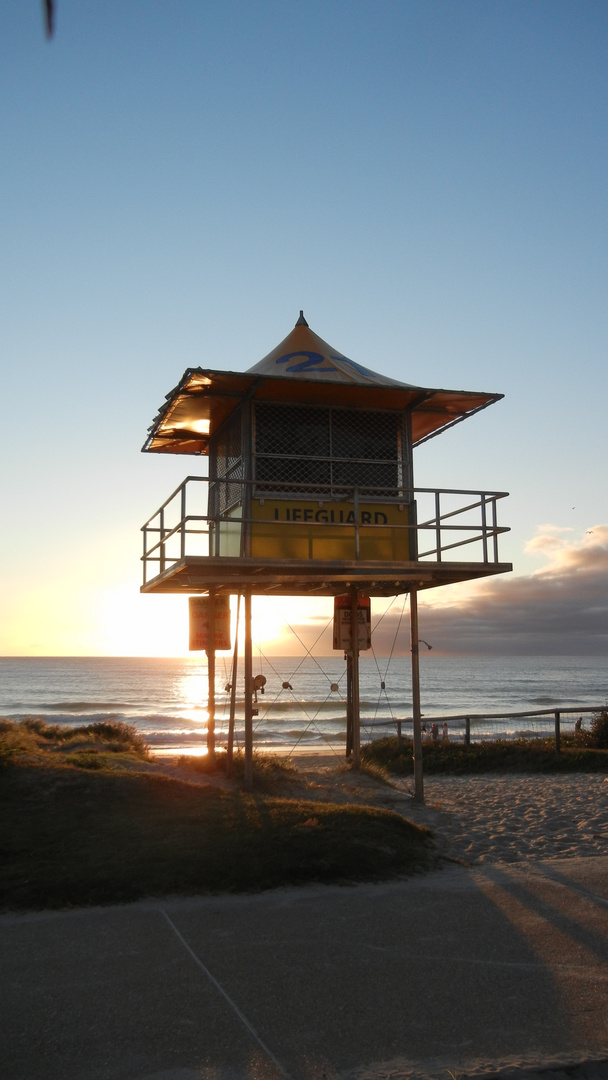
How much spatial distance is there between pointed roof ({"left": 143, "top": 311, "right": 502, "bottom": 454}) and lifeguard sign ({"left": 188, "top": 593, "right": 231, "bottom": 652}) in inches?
137

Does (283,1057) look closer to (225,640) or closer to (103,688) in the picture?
(225,640)

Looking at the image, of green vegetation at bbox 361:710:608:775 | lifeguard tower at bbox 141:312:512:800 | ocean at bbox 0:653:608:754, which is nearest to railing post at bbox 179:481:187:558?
lifeguard tower at bbox 141:312:512:800

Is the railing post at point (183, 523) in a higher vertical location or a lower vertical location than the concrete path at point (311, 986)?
higher

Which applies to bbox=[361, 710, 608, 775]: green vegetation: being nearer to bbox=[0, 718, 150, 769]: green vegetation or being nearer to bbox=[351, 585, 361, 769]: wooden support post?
bbox=[351, 585, 361, 769]: wooden support post

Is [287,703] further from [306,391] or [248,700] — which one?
[306,391]

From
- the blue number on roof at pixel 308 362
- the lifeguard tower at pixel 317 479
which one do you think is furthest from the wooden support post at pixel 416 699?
the blue number on roof at pixel 308 362

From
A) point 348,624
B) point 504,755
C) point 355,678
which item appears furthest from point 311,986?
point 504,755

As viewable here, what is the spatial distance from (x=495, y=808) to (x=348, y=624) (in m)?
4.30

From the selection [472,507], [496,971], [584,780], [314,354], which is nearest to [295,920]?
[496,971]

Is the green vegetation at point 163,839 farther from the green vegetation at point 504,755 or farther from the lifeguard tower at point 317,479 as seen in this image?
the green vegetation at point 504,755

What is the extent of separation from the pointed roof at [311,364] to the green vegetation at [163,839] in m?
6.05

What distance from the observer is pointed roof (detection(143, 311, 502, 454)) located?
12898mm

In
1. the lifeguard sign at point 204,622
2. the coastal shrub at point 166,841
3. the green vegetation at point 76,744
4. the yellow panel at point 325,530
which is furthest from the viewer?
the lifeguard sign at point 204,622

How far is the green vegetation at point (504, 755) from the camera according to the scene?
788 inches
